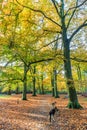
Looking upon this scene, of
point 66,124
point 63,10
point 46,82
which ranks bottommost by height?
point 66,124

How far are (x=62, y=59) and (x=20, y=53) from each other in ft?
17.8

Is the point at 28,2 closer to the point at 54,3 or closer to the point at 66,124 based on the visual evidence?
the point at 54,3

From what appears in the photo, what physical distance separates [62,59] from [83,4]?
5044mm

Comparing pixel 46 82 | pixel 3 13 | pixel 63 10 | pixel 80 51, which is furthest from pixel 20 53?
pixel 46 82


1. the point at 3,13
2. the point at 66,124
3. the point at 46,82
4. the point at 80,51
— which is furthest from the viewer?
the point at 46,82

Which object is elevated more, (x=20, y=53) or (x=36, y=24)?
(x=36, y=24)

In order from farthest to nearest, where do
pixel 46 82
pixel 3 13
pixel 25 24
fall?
pixel 46 82 → pixel 25 24 → pixel 3 13

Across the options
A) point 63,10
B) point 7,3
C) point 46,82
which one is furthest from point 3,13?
point 46,82

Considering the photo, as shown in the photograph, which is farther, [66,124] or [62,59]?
[62,59]

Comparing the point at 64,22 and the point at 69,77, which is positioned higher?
the point at 64,22

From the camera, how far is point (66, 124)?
40.8 feet

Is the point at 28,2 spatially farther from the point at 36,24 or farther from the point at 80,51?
the point at 80,51

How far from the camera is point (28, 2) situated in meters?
19.3

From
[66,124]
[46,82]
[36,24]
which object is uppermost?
[36,24]
